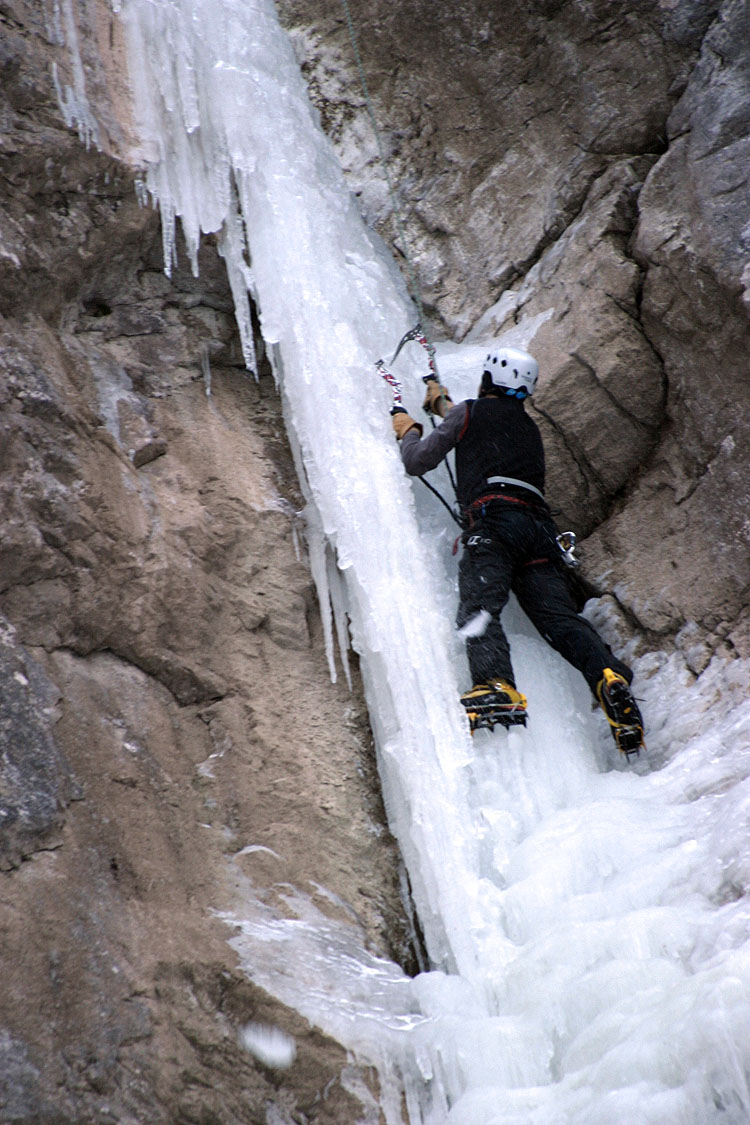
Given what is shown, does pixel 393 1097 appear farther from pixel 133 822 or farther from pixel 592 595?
pixel 592 595

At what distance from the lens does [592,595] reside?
462 cm

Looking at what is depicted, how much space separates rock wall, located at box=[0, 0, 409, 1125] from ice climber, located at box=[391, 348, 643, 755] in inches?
25.6

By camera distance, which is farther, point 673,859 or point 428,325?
point 428,325

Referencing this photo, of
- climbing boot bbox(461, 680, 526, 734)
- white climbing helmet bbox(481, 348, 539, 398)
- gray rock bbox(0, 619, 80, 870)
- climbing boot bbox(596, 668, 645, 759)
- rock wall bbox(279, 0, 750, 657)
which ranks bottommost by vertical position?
gray rock bbox(0, 619, 80, 870)

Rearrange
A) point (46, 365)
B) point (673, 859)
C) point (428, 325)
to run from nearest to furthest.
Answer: point (673, 859) < point (46, 365) < point (428, 325)

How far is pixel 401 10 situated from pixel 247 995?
5.37 m

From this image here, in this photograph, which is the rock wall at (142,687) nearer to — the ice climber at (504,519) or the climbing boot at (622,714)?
the ice climber at (504,519)

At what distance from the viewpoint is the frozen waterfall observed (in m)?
2.60

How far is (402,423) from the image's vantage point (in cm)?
445

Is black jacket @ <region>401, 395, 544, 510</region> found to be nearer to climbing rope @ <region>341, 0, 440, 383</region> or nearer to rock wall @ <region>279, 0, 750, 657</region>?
rock wall @ <region>279, 0, 750, 657</region>

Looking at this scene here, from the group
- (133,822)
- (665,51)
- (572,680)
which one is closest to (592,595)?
(572,680)

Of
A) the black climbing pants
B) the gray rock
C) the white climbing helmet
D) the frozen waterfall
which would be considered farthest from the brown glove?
the gray rock

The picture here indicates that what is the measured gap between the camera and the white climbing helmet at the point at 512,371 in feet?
14.4

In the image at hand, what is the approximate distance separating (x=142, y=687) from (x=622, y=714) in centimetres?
189
